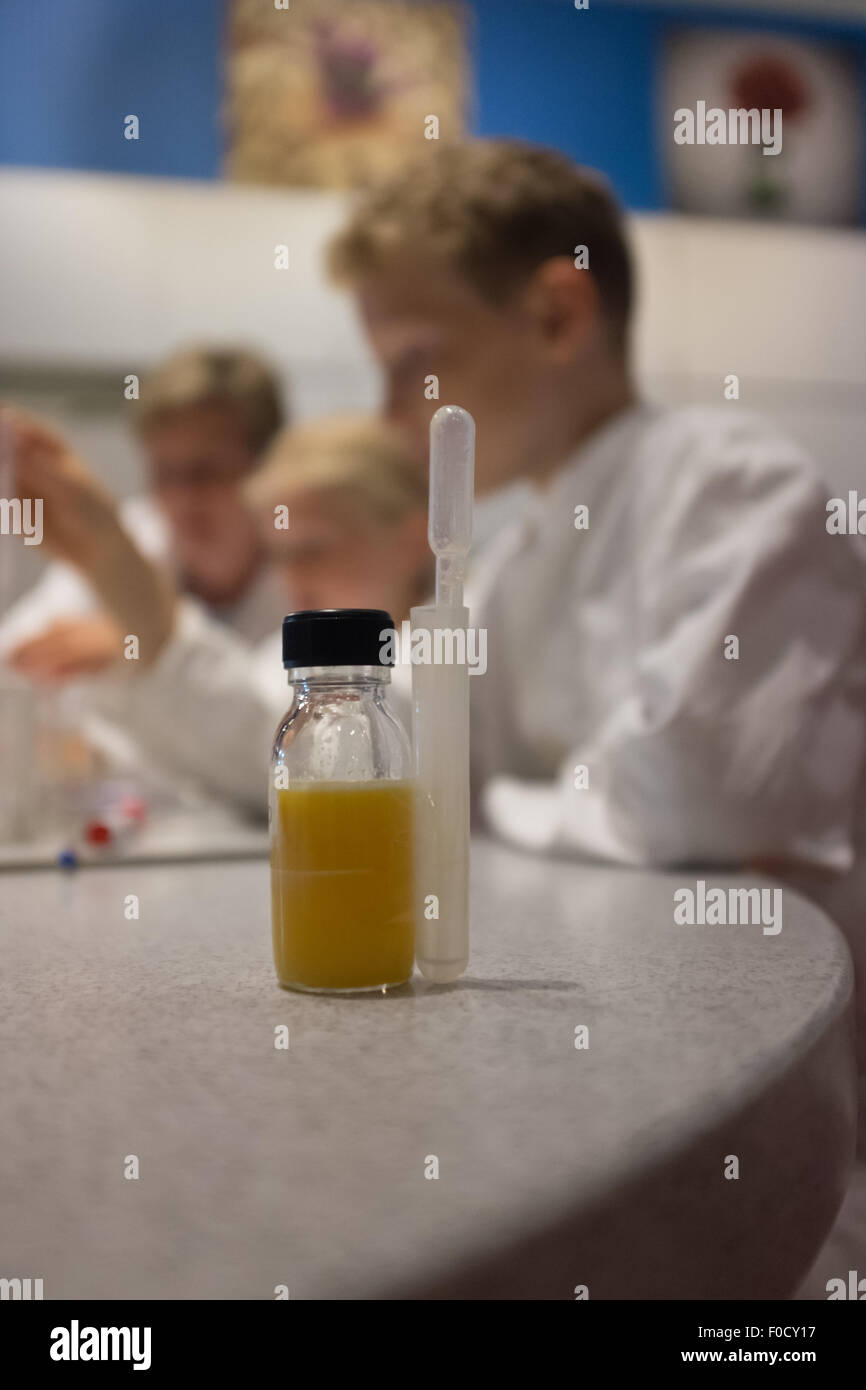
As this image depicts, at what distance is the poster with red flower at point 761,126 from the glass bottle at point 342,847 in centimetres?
211

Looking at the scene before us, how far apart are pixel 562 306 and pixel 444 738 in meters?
0.81

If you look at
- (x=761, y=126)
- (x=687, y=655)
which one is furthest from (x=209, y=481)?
(x=761, y=126)

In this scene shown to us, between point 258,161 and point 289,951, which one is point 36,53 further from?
point 289,951

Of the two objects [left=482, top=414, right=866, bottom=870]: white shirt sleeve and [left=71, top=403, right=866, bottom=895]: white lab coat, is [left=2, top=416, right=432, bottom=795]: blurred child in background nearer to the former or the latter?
[left=71, top=403, right=866, bottom=895]: white lab coat

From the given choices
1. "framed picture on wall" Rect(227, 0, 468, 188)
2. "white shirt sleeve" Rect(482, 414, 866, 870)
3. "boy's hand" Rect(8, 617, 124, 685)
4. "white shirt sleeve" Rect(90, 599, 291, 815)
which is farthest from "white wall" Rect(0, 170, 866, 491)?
"white shirt sleeve" Rect(482, 414, 866, 870)

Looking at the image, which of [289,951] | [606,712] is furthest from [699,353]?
[289,951]

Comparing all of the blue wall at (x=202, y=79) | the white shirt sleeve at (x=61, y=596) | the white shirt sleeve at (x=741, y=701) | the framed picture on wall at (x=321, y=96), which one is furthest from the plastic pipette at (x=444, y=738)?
the blue wall at (x=202, y=79)

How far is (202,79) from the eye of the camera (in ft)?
7.21

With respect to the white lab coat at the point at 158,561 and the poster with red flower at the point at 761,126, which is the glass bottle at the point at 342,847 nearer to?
the white lab coat at the point at 158,561

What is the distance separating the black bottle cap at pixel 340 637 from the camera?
1.58ft

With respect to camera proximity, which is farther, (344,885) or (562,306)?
(562,306)

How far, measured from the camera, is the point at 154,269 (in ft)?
6.68

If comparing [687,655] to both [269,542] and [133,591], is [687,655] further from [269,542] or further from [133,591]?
[269,542]

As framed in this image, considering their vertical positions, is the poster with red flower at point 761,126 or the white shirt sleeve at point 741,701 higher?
the poster with red flower at point 761,126
